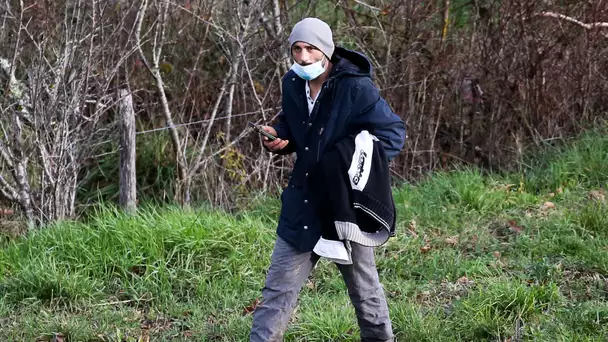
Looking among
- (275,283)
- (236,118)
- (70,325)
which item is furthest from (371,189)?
(236,118)

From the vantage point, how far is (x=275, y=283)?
4.27 metres

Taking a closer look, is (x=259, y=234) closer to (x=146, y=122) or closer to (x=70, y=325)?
(x=70, y=325)

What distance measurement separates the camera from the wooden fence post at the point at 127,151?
7375mm

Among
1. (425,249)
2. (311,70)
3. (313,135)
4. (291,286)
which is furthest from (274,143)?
(425,249)

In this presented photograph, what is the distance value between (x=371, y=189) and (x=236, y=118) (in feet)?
15.7

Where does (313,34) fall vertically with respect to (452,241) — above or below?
above

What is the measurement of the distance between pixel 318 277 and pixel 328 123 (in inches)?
86.7

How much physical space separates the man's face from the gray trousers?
88 cm

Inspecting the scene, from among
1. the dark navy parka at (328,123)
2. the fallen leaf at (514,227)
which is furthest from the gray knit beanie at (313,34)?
the fallen leaf at (514,227)

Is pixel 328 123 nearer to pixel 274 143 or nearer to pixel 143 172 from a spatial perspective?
pixel 274 143

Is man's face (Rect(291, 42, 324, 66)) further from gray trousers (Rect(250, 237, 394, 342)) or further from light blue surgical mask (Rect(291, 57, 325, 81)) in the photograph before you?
gray trousers (Rect(250, 237, 394, 342))

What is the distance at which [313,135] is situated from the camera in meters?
4.18

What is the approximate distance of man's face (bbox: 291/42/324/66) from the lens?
412cm

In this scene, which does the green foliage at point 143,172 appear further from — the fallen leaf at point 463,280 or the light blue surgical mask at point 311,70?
the light blue surgical mask at point 311,70
